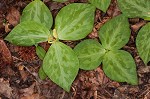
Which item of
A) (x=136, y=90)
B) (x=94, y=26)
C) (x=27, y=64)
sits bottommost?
(x=136, y=90)

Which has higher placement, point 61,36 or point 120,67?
point 61,36

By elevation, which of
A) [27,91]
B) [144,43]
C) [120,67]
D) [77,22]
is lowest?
[27,91]

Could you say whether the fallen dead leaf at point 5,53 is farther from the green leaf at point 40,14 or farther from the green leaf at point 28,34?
the green leaf at point 40,14

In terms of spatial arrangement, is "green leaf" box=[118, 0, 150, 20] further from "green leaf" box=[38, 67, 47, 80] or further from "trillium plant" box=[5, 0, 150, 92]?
"green leaf" box=[38, 67, 47, 80]

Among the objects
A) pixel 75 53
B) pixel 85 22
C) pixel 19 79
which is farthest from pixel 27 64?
pixel 85 22

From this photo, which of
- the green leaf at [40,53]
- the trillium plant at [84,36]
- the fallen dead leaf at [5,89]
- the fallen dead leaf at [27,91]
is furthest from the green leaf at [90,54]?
the fallen dead leaf at [5,89]

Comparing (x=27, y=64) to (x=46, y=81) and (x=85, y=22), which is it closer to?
(x=46, y=81)

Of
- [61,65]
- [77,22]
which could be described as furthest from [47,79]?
[77,22]

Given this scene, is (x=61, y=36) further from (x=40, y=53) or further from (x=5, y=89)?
(x=5, y=89)
